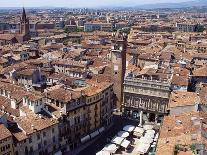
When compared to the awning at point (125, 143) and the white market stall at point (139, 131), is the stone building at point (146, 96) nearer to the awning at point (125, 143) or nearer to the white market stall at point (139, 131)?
the white market stall at point (139, 131)

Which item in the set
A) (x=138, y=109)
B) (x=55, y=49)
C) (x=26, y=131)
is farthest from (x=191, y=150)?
(x=55, y=49)

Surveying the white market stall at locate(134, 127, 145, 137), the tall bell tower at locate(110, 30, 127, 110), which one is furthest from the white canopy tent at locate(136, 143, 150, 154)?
the tall bell tower at locate(110, 30, 127, 110)

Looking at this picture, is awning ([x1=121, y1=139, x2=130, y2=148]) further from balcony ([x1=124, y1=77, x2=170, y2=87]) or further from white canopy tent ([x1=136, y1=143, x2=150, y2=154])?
balcony ([x1=124, y1=77, x2=170, y2=87])

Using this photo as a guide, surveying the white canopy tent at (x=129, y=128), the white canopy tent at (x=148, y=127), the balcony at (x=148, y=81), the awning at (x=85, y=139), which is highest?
the balcony at (x=148, y=81)

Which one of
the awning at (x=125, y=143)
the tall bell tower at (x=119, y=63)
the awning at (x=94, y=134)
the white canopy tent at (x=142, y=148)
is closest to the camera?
the white canopy tent at (x=142, y=148)

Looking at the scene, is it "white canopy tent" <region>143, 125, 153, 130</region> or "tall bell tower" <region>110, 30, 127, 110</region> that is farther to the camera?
"tall bell tower" <region>110, 30, 127, 110</region>

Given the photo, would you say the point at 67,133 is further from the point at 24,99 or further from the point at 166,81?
the point at 166,81

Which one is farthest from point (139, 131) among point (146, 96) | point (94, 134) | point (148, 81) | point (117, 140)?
point (148, 81)

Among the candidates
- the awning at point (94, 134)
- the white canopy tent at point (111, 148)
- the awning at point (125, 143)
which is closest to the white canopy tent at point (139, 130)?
the awning at point (125, 143)

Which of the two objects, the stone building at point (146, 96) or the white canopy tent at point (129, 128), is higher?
the stone building at point (146, 96)
